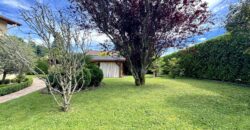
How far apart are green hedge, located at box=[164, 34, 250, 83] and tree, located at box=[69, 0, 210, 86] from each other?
8.74ft

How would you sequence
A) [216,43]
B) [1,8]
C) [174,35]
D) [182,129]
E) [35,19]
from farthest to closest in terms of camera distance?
[216,43] < [174,35] < [1,8] < [35,19] < [182,129]

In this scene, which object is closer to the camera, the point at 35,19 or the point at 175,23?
the point at 35,19

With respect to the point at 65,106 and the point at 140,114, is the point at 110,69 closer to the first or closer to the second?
the point at 65,106

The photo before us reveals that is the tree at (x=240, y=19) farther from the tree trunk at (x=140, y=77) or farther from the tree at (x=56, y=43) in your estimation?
the tree trunk at (x=140, y=77)

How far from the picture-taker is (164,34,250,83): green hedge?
14.3 meters

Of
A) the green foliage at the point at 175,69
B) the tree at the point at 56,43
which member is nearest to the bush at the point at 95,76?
the tree at the point at 56,43

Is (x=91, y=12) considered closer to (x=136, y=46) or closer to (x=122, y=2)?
(x=122, y=2)

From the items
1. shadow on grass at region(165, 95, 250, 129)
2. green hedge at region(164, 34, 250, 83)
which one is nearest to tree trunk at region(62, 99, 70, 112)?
shadow on grass at region(165, 95, 250, 129)

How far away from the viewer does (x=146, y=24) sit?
1404cm

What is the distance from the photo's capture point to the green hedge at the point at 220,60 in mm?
14347

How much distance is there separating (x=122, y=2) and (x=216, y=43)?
8194 millimetres

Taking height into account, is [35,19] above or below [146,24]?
below

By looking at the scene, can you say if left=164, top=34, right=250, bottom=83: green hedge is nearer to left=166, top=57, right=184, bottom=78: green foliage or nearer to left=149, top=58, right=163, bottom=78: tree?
left=166, top=57, right=184, bottom=78: green foliage

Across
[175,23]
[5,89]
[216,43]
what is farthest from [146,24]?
[5,89]
